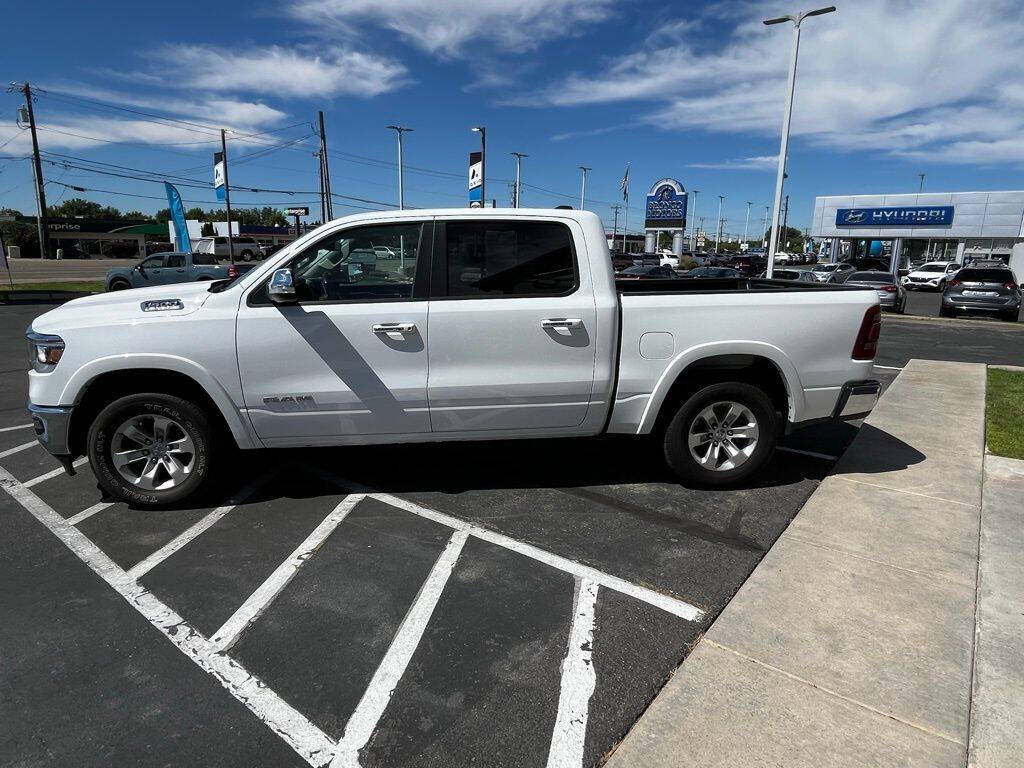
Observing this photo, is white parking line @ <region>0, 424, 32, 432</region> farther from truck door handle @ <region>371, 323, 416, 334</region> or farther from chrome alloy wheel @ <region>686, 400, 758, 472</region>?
chrome alloy wheel @ <region>686, 400, 758, 472</region>

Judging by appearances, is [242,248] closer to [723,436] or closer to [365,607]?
[723,436]

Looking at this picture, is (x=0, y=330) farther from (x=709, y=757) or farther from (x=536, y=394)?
(x=709, y=757)

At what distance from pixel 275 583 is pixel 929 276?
39.2 m

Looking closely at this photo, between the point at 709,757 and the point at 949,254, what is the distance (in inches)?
2230

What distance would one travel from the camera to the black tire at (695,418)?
14.8 ft

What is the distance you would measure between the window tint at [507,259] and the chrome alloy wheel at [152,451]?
208 cm

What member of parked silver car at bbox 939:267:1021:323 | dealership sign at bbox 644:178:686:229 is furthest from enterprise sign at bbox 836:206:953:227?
parked silver car at bbox 939:267:1021:323

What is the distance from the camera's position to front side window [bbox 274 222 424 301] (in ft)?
13.6

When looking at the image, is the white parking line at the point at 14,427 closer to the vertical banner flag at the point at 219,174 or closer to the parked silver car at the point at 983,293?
the parked silver car at the point at 983,293

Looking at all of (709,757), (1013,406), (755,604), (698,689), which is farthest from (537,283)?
(1013,406)

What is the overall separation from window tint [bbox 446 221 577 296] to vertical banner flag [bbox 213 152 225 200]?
3943cm

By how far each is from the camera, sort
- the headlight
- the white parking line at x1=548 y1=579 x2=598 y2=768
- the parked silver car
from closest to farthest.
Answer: the white parking line at x1=548 y1=579 x2=598 y2=768
the headlight
the parked silver car

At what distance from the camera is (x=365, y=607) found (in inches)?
127

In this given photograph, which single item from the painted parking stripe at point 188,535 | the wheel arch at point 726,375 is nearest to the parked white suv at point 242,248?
the painted parking stripe at point 188,535
